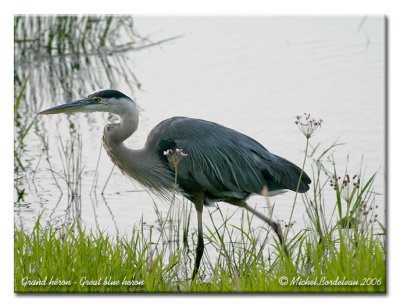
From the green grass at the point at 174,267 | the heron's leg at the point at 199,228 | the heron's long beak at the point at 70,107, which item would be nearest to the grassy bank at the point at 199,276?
the green grass at the point at 174,267

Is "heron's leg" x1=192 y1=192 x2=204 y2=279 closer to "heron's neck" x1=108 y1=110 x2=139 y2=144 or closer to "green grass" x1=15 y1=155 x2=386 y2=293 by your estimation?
"green grass" x1=15 y1=155 x2=386 y2=293

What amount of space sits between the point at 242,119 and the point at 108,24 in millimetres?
905

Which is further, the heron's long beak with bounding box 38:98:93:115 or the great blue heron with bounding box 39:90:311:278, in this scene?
the great blue heron with bounding box 39:90:311:278

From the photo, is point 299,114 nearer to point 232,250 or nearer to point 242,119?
point 242,119

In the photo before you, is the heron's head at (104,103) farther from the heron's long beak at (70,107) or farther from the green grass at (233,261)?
the green grass at (233,261)

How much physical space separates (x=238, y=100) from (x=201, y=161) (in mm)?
424

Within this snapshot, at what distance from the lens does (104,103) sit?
5.05 metres

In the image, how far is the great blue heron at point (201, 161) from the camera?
16.9 ft

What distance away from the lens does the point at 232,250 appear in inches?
189

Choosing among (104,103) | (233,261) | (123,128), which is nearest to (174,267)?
(233,261)

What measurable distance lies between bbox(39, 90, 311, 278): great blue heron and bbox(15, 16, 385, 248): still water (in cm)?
7

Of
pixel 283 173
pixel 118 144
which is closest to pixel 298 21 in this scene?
pixel 283 173

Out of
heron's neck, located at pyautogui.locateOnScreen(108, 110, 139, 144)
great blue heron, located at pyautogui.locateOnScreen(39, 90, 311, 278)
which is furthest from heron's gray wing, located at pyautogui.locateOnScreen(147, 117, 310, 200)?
heron's neck, located at pyautogui.locateOnScreen(108, 110, 139, 144)

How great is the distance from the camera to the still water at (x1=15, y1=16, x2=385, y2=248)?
4871 millimetres
